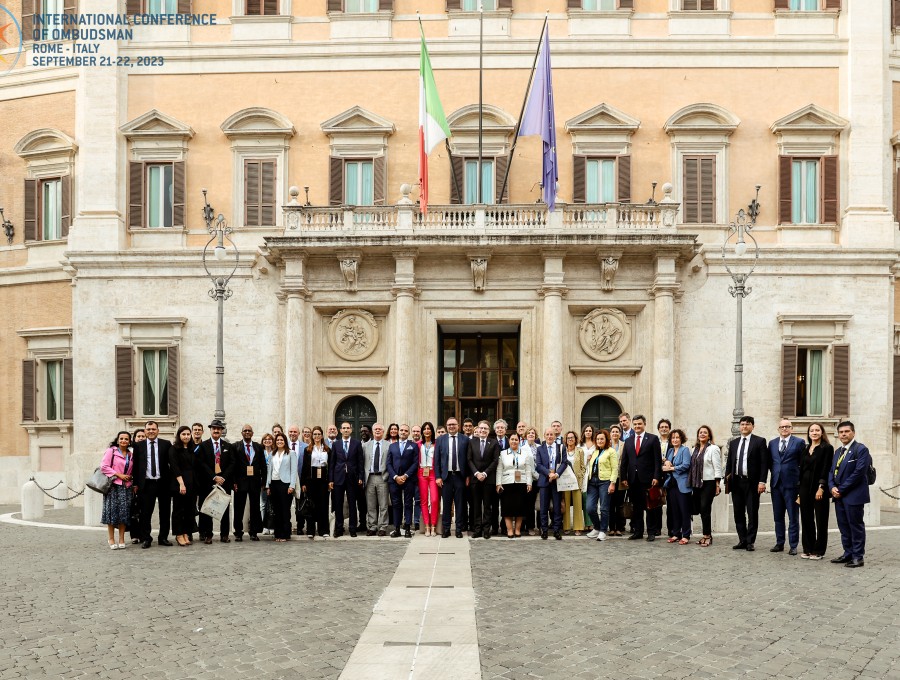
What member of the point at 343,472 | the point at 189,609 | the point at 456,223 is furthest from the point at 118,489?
the point at 456,223

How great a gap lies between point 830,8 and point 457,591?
19173mm

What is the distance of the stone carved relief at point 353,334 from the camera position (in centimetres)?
2223

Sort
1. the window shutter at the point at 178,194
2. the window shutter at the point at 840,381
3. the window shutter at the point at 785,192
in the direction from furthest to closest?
1. the window shutter at the point at 178,194
2. the window shutter at the point at 785,192
3. the window shutter at the point at 840,381

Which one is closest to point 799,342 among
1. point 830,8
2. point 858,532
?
point 830,8

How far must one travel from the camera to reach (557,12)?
2302 cm

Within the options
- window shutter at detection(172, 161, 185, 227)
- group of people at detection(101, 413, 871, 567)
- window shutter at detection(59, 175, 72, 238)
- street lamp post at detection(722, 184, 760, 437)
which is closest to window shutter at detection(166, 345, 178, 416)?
window shutter at detection(172, 161, 185, 227)

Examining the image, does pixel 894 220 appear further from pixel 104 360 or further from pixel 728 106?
pixel 104 360

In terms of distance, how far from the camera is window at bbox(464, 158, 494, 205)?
22828mm

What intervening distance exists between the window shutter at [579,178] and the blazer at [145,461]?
41.1 feet

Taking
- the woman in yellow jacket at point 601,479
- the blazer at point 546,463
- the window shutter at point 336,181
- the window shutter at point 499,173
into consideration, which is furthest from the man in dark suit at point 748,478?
the window shutter at point 336,181

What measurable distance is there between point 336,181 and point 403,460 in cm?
1044

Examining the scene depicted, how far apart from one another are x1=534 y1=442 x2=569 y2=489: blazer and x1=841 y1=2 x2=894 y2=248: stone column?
38.0ft

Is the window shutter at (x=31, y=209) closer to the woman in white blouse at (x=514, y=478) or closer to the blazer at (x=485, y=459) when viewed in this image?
the blazer at (x=485, y=459)

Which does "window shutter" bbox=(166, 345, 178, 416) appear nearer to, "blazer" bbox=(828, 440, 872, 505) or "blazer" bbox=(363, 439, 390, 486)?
"blazer" bbox=(363, 439, 390, 486)
